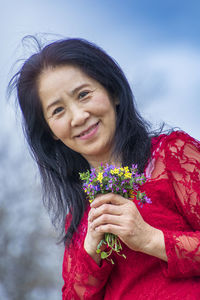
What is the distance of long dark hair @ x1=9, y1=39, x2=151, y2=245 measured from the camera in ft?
7.51

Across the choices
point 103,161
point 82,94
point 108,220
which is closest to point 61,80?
point 82,94

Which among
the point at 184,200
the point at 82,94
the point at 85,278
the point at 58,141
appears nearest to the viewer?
the point at 184,200

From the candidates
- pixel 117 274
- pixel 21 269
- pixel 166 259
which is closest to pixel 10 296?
pixel 21 269

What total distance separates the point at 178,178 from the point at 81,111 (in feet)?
2.16

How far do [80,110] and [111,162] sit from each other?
1.24 ft

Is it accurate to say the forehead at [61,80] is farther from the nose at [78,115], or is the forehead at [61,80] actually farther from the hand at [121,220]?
the hand at [121,220]

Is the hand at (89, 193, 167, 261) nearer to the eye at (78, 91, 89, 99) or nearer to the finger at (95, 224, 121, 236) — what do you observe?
the finger at (95, 224, 121, 236)

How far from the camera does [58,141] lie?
277 cm

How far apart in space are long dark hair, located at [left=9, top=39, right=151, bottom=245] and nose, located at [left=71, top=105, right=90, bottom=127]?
0.78 feet

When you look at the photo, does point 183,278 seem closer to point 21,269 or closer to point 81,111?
point 81,111

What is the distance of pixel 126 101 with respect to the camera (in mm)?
2369

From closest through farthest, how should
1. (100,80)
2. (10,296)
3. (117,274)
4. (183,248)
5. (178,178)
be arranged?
(183,248)
(178,178)
(117,274)
(100,80)
(10,296)

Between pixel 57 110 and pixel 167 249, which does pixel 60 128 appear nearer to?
pixel 57 110

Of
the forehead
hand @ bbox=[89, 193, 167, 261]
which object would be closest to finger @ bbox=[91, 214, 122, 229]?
hand @ bbox=[89, 193, 167, 261]
